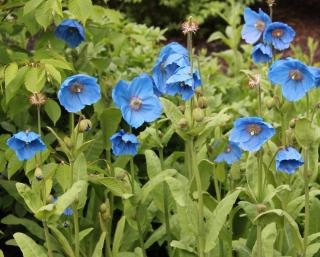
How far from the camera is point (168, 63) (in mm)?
1963

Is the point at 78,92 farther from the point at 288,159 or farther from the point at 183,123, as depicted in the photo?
the point at 288,159

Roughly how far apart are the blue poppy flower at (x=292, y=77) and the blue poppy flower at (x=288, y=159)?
0.16 metres

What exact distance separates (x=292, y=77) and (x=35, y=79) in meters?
0.88

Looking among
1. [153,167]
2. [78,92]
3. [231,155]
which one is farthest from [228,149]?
[78,92]

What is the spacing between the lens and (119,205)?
2857 mm

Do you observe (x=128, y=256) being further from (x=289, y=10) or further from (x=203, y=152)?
(x=289, y=10)

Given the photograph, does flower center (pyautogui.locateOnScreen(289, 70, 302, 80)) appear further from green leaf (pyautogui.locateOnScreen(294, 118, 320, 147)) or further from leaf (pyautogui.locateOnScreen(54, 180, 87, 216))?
leaf (pyautogui.locateOnScreen(54, 180, 87, 216))

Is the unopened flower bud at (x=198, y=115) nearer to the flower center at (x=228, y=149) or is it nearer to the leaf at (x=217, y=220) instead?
the leaf at (x=217, y=220)

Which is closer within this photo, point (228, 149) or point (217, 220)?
point (217, 220)

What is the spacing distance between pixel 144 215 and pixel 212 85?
1323 mm

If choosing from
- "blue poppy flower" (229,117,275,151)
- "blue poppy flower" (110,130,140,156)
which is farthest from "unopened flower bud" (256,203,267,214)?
"blue poppy flower" (110,130,140,156)

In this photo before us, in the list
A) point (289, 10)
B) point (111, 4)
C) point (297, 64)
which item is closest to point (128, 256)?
point (297, 64)

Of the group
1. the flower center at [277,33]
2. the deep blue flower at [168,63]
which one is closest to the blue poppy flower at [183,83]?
the deep blue flower at [168,63]

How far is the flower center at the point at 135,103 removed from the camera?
6.66 ft
